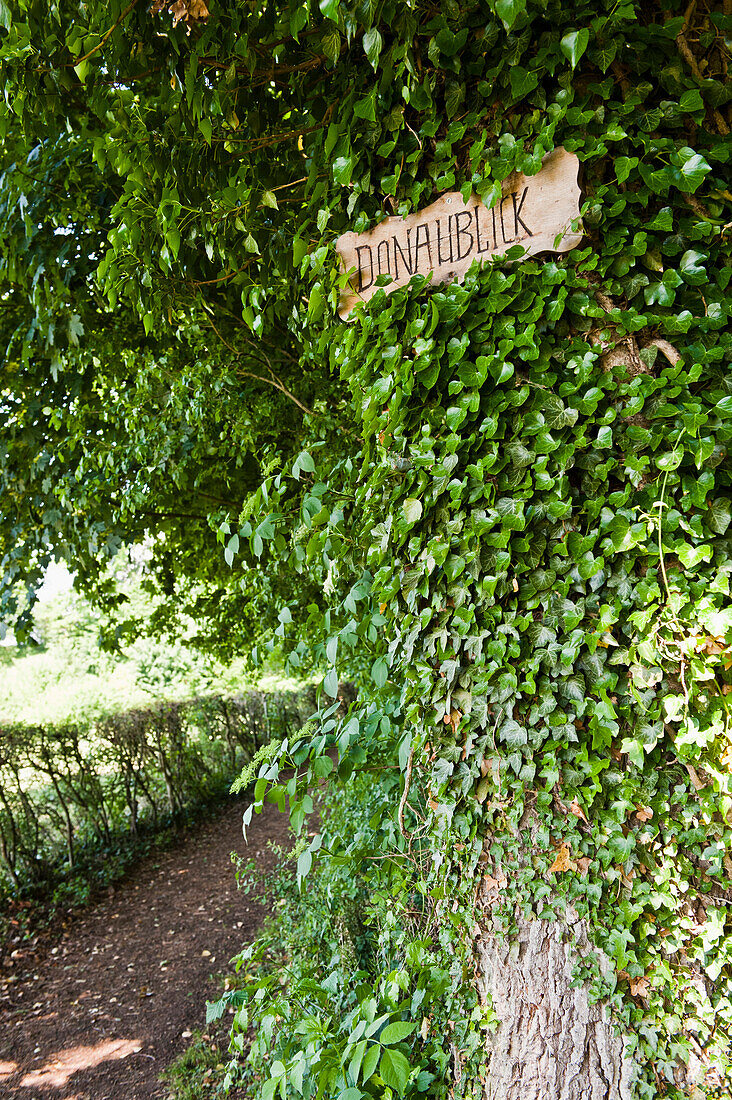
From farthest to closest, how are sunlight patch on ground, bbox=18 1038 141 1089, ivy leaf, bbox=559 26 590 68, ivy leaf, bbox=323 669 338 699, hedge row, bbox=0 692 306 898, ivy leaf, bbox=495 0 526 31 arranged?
hedge row, bbox=0 692 306 898
sunlight patch on ground, bbox=18 1038 141 1089
ivy leaf, bbox=323 669 338 699
ivy leaf, bbox=559 26 590 68
ivy leaf, bbox=495 0 526 31

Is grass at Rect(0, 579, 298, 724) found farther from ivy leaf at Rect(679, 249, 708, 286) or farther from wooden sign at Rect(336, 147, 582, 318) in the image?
ivy leaf at Rect(679, 249, 708, 286)

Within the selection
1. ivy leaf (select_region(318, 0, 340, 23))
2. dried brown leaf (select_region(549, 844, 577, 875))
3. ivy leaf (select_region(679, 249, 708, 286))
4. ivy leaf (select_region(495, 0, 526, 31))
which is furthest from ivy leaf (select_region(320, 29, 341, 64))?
dried brown leaf (select_region(549, 844, 577, 875))

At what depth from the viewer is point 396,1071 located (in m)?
1.49

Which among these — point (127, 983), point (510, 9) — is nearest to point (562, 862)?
point (510, 9)

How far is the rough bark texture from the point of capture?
142cm

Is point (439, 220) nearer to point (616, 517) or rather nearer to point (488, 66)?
point (488, 66)

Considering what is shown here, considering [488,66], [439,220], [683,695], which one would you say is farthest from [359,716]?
[488,66]

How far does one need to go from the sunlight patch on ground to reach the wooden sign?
4256 millimetres

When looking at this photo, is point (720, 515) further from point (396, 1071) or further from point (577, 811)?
point (396, 1071)

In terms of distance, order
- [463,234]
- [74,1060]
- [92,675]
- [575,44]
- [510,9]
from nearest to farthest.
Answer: [510,9] < [575,44] < [463,234] < [74,1060] < [92,675]

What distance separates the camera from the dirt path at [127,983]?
3566 mm

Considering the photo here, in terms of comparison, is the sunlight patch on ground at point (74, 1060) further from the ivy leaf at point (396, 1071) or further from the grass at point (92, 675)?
the ivy leaf at point (396, 1071)

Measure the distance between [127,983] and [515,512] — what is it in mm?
4741

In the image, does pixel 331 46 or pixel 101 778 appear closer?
pixel 331 46
